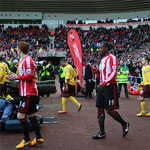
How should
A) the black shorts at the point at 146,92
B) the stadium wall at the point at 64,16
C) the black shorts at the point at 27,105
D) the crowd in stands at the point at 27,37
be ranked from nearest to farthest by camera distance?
the black shorts at the point at 27,105 < the black shorts at the point at 146,92 < the crowd in stands at the point at 27,37 < the stadium wall at the point at 64,16

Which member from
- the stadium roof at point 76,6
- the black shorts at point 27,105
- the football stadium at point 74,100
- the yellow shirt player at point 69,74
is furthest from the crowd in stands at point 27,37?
the black shorts at point 27,105

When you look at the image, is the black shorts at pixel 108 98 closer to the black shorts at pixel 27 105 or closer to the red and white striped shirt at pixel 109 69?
the red and white striped shirt at pixel 109 69

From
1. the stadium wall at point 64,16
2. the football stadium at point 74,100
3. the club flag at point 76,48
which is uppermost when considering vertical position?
the stadium wall at point 64,16

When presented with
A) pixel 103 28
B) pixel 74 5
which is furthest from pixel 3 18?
pixel 103 28

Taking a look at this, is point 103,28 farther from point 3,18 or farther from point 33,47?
point 3,18

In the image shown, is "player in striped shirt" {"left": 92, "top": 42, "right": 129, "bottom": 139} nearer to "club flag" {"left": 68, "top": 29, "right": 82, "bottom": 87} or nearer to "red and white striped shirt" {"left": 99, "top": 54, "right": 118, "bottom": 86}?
"red and white striped shirt" {"left": 99, "top": 54, "right": 118, "bottom": 86}

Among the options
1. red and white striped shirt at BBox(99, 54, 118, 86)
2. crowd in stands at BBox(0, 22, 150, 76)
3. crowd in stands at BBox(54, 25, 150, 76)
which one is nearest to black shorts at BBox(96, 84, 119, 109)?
red and white striped shirt at BBox(99, 54, 118, 86)

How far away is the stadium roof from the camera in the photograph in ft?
144

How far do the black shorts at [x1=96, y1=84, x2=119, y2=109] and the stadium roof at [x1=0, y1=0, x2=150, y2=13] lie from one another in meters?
40.9

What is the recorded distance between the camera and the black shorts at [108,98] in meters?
4.89

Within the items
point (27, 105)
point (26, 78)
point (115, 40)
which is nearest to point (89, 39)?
point (115, 40)

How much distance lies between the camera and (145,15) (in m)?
44.9

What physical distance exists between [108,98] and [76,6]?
141 ft

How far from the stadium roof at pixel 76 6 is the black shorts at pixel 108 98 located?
40.9 m
